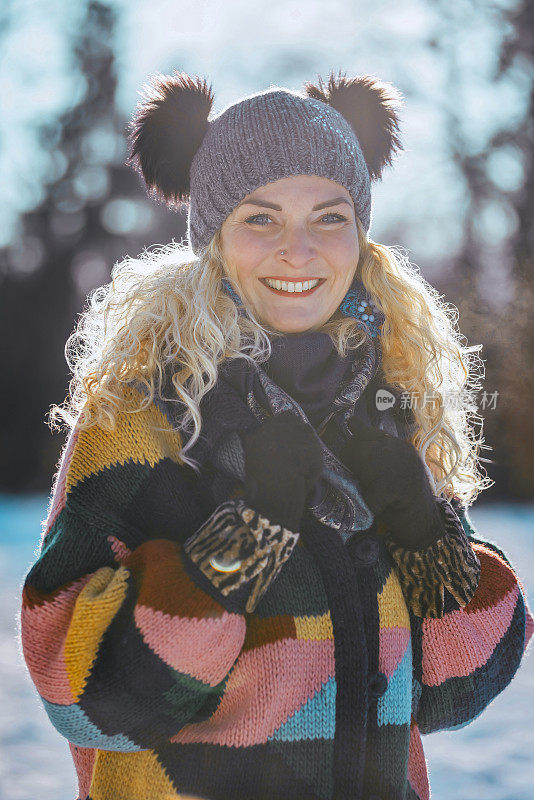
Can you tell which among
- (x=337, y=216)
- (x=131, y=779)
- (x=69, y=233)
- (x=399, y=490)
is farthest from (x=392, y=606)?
(x=69, y=233)

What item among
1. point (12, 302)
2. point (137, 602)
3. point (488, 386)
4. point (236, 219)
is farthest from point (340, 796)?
point (12, 302)

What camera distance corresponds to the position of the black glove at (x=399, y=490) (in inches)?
52.5

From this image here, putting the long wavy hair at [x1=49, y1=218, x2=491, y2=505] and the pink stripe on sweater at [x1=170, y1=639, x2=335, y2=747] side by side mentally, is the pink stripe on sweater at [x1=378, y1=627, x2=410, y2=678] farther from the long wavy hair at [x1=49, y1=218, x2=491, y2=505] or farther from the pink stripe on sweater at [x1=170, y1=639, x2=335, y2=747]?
the long wavy hair at [x1=49, y1=218, x2=491, y2=505]

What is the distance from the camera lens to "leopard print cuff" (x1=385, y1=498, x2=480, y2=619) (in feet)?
4.44

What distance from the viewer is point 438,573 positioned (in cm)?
135

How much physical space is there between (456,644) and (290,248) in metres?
0.81

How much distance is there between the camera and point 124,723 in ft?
3.69

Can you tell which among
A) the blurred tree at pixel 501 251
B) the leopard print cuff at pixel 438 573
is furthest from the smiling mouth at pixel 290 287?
the blurred tree at pixel 501 251

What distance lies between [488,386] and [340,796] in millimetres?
4503

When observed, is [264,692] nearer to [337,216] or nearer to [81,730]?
[81,730]

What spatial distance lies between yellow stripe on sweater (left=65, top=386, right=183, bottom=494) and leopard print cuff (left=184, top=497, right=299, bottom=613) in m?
0.18

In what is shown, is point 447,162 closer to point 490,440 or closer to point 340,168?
point 490,440

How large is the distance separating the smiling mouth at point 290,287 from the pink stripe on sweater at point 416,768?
841mm

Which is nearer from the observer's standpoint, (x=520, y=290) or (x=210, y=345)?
(x=210, y=345)
